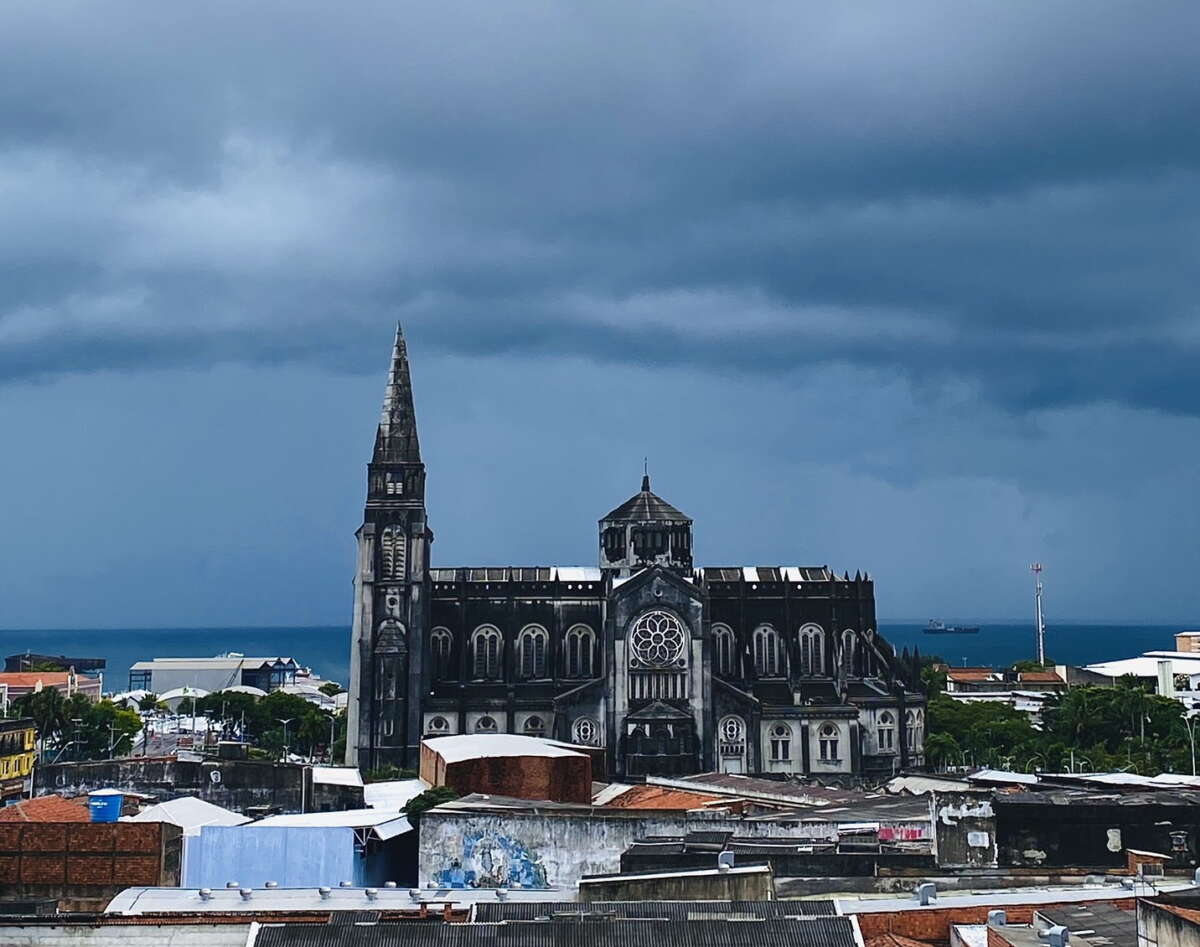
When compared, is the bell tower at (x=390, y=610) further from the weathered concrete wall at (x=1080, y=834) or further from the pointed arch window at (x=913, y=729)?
the weathered concrete wall at (x=1080, y=834)

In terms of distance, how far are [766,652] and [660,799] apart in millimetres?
42979

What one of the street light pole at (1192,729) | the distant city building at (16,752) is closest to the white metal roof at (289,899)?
the distant city building at (16,752)

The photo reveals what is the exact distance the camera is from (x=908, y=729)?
11625cm

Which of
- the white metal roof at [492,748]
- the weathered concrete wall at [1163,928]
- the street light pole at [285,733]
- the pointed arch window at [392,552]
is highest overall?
the pointed arch window at [392,552]

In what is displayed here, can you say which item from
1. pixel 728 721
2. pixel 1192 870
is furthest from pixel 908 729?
pixel 1192 870

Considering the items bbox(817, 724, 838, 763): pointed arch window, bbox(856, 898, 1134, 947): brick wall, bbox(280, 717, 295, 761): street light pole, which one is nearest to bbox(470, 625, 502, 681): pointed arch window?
bbox(280, 717, 295, 761): street light pole

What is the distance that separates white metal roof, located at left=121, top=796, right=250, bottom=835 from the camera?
200 ft

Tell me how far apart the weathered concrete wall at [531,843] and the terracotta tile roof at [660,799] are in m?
12.5

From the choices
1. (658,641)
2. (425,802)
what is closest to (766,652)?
(658,641)

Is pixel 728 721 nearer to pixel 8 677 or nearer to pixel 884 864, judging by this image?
pixel 884 864

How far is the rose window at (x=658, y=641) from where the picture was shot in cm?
11269

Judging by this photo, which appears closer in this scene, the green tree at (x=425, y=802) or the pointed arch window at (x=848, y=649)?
the green tree at (x=425, y=802)

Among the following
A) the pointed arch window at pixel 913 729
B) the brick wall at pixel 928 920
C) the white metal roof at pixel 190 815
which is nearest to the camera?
the brick wall at pixel 928 920

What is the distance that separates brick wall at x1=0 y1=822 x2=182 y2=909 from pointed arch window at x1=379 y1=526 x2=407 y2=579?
204 feet
